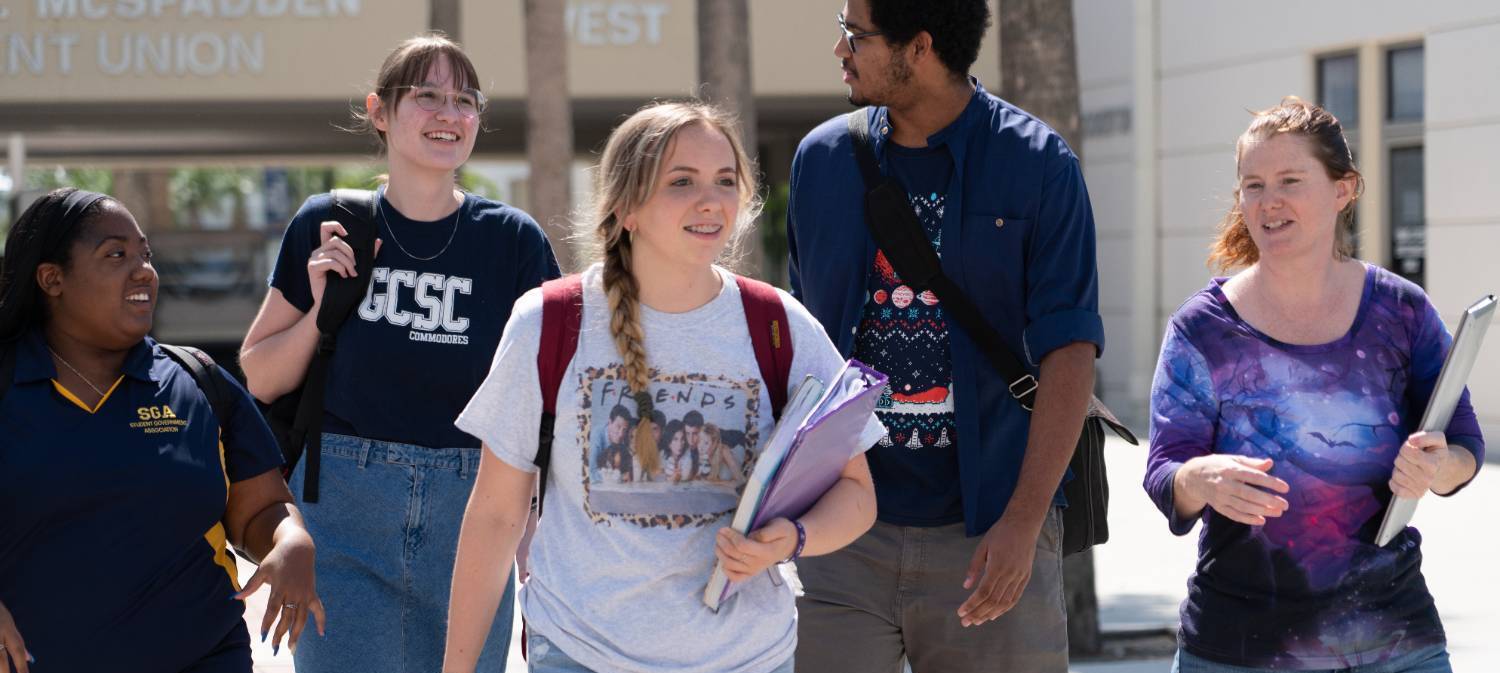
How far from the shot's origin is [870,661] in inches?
141

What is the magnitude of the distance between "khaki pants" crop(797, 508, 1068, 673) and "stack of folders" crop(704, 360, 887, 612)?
644 mm

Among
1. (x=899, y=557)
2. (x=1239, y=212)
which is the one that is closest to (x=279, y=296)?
(x=899, y=557)

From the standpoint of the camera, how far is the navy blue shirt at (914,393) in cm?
356

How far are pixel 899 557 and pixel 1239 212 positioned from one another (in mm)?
1084

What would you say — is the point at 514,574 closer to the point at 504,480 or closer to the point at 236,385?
the point at 236,385

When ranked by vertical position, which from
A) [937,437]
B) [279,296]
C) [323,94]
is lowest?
[937,437]

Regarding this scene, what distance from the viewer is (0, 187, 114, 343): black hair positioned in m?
3.37

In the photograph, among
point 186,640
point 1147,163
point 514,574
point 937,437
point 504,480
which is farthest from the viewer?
point 1147,163

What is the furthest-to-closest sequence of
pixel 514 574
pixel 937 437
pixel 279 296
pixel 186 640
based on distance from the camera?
pixel 514 574, pixel 279 296, pixel 937 437, pixel 186 640

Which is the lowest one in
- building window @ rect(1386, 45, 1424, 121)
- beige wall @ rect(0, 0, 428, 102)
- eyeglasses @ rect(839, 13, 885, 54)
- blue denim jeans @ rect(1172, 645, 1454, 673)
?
blue denim jeans @ rect(1172, 645, 1454, 673)

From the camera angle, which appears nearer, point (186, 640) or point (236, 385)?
point (186, 640)

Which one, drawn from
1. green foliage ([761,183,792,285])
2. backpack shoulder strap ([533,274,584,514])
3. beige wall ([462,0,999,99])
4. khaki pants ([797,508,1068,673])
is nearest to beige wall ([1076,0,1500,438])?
beige wall ([462,0,999,99])

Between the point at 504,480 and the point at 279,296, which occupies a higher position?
the point at 279,296

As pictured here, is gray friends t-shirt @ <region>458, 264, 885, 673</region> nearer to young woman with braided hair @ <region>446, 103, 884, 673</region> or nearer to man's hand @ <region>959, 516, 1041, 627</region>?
young woman with braided hair @ <region>446, 103, 884, 673</region>
